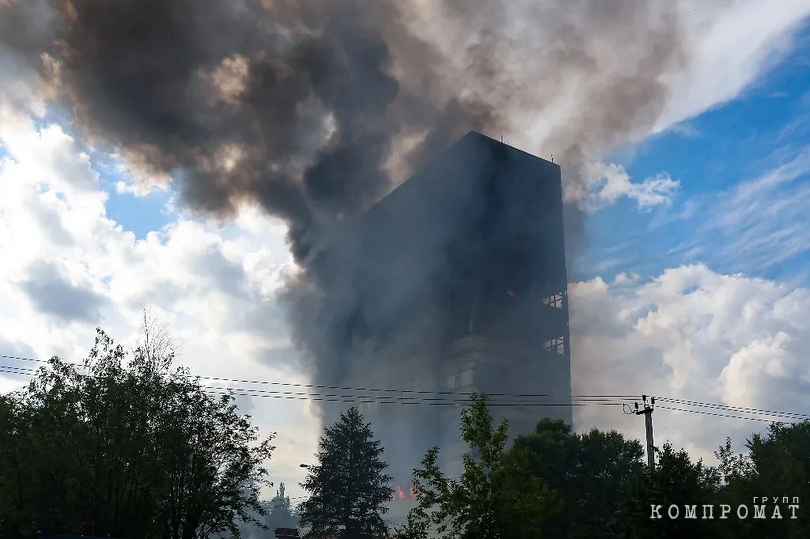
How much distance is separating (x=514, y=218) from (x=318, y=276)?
Result: 150ft

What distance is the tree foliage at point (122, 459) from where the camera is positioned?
35.8m

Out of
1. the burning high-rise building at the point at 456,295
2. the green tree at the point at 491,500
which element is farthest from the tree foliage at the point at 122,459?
the burning high-rise building at the point at 456,295

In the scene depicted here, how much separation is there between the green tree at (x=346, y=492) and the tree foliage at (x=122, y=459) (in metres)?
34.7

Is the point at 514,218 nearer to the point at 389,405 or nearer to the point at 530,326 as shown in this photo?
the point at 530,326

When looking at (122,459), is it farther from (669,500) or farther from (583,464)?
(583,464)

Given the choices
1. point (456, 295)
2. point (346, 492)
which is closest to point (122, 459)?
point (346, 492)

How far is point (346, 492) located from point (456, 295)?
76.0 m

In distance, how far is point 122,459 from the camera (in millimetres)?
36438

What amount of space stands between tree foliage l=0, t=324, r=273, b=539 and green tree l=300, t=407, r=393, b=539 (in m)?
34.7

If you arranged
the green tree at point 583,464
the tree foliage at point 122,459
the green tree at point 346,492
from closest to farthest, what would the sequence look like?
the tree foliage at point 122,459, the green tree at point 583,464, the green tree at point 346,492

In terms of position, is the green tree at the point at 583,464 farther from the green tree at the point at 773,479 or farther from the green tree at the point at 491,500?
the green tree at the point at 491,500

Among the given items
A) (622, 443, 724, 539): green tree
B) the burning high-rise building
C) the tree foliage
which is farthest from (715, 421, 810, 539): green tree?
the burning high-rise building

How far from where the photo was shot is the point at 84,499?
36.6m

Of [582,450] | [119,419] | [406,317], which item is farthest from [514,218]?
[119,419]
